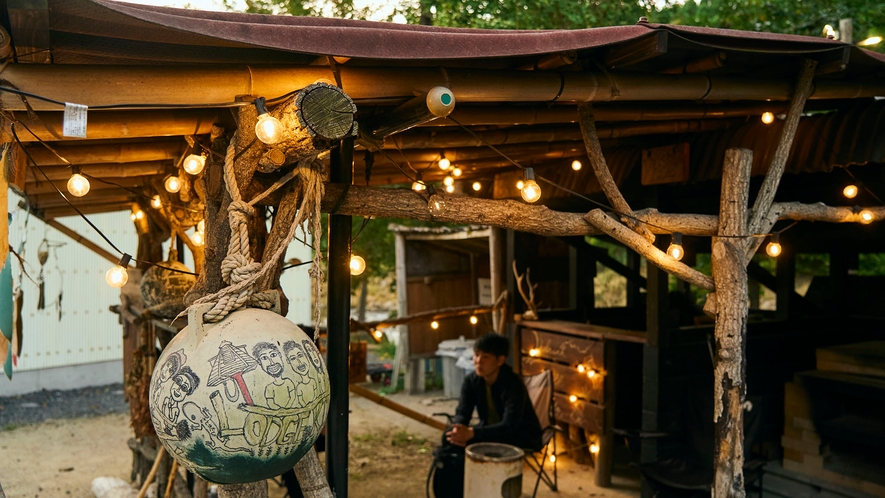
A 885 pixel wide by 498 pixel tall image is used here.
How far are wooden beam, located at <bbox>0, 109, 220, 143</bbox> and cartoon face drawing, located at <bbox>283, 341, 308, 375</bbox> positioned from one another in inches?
64.4

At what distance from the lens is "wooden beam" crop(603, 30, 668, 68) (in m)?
3.26

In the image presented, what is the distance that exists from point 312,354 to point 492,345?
3.77 meters

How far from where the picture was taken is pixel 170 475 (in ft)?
18.6

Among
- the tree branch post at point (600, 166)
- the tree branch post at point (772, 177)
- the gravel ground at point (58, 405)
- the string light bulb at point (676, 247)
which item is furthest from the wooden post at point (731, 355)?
the gravel ground at point (58, 405)

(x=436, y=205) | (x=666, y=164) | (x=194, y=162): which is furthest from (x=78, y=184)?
(x=666, y=164)

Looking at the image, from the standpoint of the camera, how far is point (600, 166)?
167 inches

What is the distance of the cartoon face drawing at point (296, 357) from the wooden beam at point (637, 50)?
2249 millimetres

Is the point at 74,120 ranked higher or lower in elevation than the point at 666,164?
lower

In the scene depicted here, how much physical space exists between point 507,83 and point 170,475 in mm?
4411

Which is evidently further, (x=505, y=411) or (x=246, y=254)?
(x=505, y=411)

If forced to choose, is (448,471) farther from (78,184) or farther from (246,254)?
(246,254)

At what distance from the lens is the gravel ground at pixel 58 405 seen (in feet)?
34.3

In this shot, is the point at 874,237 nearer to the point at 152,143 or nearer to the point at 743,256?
the point at 743,256

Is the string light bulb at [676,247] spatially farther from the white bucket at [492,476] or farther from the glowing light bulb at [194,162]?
the glowing light bulb at [194,162]
